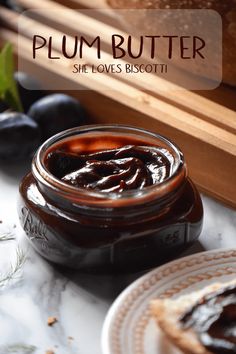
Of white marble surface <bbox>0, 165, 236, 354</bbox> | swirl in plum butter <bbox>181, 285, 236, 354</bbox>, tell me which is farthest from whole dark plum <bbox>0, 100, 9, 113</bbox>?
swirl in plum butter <bbox>181, 285, 236, 354</bbox>

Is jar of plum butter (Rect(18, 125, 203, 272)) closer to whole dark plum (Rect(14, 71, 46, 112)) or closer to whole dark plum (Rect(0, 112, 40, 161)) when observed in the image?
whole dark plum (Rect(0, 112, 40, 161))

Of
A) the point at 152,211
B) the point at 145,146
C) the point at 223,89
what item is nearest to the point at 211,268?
the point at 152,211

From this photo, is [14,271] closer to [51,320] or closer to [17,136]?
[51,320]

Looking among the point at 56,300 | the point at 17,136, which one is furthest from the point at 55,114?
the point at 56,300

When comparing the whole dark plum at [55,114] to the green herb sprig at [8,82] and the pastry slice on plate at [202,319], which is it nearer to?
the green herb sprig at [8,82]

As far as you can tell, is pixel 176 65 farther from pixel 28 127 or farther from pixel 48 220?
pixel 48 220
